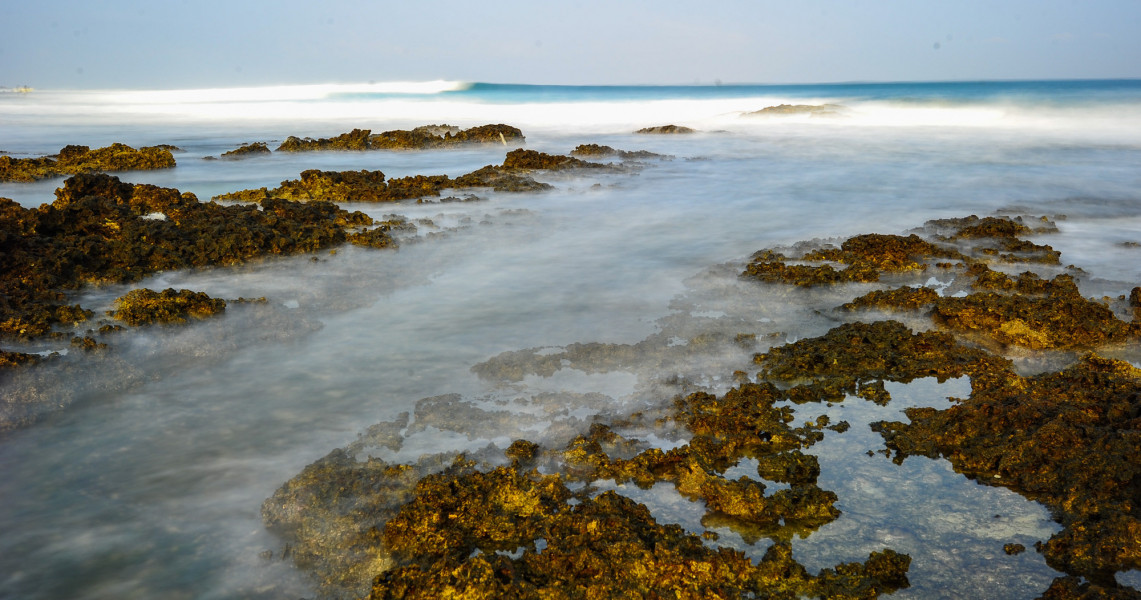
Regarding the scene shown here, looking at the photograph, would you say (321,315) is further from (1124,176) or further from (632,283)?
(1124,176)

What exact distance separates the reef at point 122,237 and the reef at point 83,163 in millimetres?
Answer: 4177

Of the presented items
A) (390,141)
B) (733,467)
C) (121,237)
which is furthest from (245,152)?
(733,467)

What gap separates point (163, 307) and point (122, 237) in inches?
77.9

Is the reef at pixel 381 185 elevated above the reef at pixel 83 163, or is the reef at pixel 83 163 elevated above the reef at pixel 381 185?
the reef at pixel 83 163

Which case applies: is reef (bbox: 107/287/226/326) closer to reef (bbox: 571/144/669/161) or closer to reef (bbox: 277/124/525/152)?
reef (bbox: 571/144/669/161)

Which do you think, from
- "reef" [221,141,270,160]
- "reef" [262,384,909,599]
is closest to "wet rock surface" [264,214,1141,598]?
"reef" [262,384,909,599]

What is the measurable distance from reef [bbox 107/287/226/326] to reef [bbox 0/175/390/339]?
0.26 m

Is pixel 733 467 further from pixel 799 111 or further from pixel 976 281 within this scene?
pixel 799 111

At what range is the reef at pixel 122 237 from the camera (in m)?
4.91

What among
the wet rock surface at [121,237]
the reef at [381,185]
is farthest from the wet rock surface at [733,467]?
the reef at [381,185]

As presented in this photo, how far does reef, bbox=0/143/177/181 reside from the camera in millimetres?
10820

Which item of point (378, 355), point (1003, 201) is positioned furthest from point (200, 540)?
point (1003, 201)

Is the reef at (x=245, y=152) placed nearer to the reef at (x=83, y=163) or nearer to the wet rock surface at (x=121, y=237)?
the reef at (x=83, y=163)

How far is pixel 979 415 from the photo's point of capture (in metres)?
3.21
